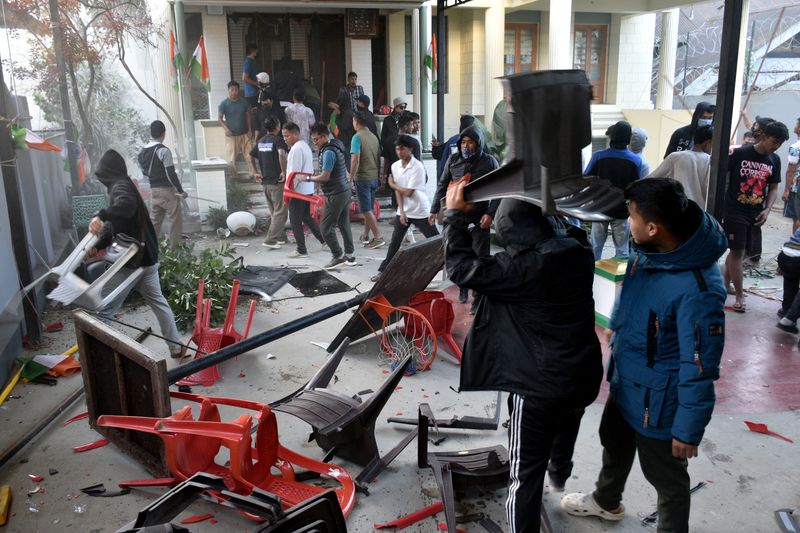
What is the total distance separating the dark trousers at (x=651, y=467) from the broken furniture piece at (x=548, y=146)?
1.04 metres

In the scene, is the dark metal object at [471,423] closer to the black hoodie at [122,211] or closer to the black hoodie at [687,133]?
the black hoodie at [122,211]

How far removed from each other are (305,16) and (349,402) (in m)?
12.1

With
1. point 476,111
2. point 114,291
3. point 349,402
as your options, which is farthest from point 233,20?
point 349,402

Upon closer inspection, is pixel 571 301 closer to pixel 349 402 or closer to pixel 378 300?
pixel 349 402

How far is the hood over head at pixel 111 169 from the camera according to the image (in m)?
5.03

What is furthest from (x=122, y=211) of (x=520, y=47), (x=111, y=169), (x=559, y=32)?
(x=520, y=47)

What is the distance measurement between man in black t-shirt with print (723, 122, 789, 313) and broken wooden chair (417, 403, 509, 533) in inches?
157

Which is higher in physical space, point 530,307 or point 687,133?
point 687,133

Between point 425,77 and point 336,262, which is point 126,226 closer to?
point 336,262

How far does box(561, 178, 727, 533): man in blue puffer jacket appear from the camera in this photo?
7.67 feet

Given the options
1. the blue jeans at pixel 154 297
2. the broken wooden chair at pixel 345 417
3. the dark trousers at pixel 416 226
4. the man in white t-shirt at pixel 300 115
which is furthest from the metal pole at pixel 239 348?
the man in white t-shirt at pixel 300 115

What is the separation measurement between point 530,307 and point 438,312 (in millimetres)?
2751

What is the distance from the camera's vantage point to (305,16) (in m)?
13.7

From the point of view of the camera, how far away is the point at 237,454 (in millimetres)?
3004
